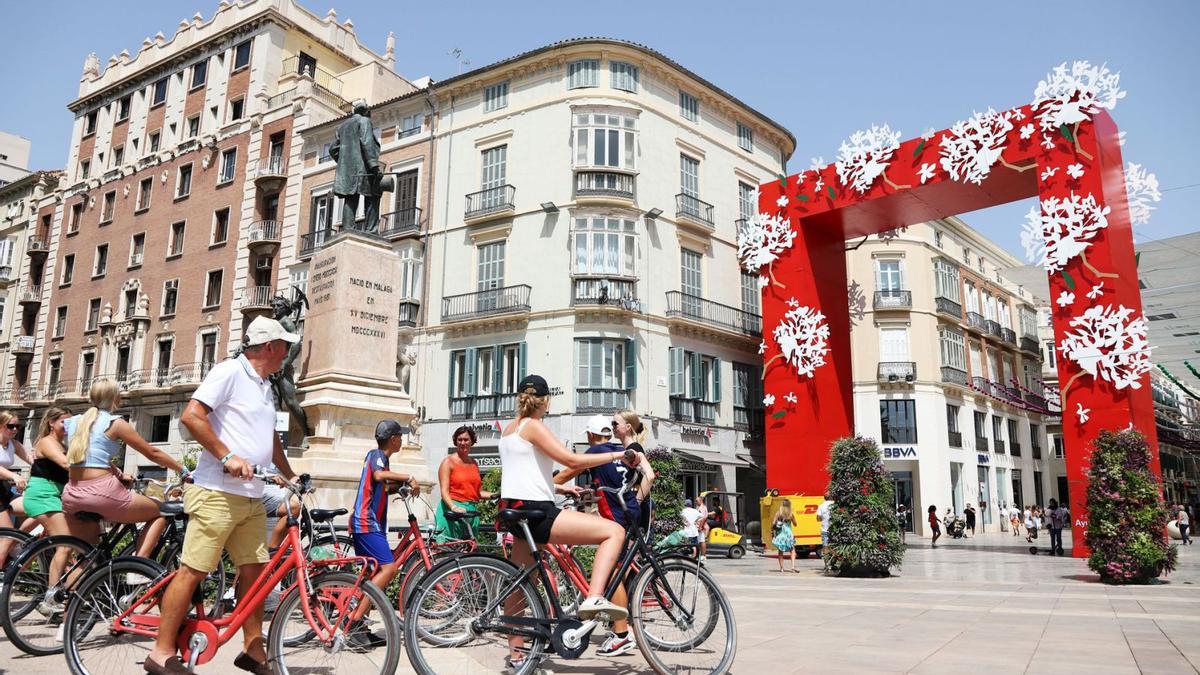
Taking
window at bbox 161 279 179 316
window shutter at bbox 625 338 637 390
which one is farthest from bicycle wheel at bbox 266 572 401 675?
window at bbox 161 279 179 316

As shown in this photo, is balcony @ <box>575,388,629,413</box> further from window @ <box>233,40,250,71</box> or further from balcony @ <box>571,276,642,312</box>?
window @ <box>233,40,250,71</box>

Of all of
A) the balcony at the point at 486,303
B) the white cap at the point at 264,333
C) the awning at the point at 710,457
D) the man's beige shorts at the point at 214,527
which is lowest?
the man's beige shorts at the point at 214,527

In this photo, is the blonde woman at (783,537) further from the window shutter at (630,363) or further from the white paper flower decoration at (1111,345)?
the window shutter at (630,363)

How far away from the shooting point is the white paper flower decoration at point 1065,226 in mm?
16141

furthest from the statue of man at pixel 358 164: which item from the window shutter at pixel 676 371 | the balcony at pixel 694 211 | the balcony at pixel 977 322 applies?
the balcony at pixel 977 322

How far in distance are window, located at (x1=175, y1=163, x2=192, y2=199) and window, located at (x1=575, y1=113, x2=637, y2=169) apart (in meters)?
19.8

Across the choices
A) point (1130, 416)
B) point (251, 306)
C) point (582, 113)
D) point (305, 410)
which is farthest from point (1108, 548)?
point (251, 306)

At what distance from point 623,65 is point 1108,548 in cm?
2132

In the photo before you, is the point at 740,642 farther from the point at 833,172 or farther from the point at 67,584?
the point at 833,172

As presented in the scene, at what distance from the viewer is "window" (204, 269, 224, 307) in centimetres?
3412

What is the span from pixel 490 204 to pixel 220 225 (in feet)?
46.0

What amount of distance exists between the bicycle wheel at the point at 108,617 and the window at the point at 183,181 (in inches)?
1438

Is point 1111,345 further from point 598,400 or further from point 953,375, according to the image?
point 953,375

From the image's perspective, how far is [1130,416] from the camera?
50.4ft
